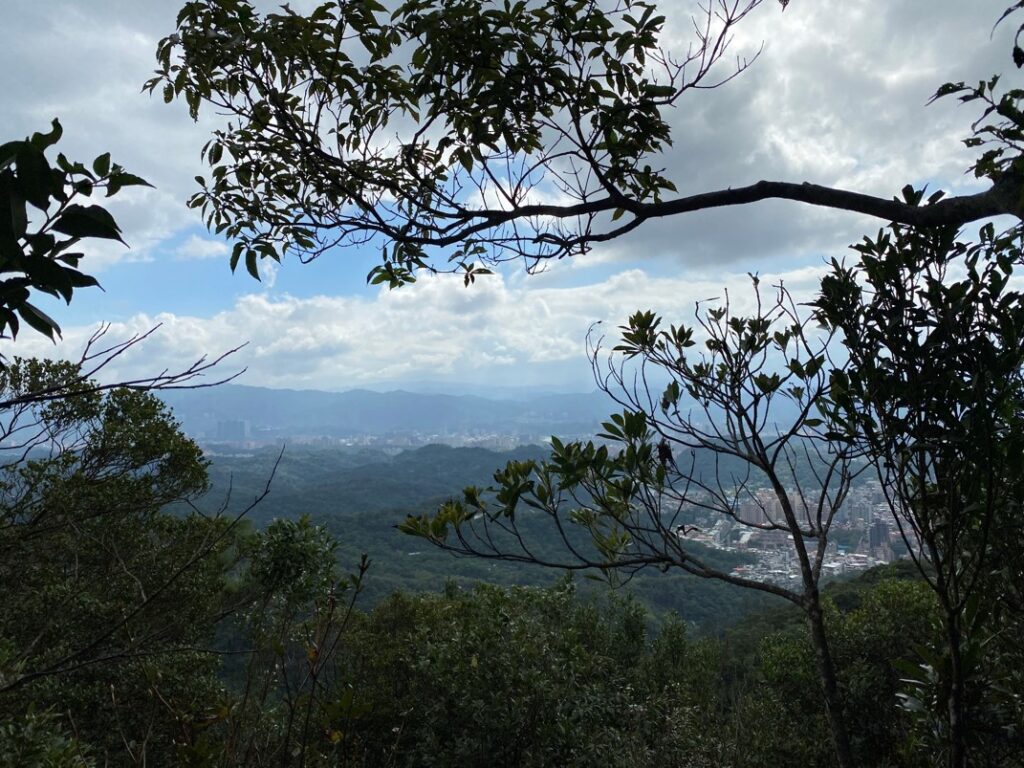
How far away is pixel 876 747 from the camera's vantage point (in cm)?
691

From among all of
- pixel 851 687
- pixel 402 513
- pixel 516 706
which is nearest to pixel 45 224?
pixel 516 706

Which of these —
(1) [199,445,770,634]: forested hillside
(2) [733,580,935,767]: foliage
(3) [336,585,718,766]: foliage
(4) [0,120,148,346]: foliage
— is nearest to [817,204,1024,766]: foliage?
(1) [199,445,770,634]: forested hillside

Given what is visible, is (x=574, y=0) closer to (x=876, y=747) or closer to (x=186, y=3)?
(x=186, y=3)

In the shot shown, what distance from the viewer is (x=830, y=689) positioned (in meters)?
1.92

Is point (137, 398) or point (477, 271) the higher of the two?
point (477, 271)

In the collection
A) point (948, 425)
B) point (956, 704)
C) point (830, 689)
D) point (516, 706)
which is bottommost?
point (516, 706)

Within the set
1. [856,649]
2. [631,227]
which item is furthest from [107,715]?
[856,649]

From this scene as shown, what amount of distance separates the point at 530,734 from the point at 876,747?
14.7 feet

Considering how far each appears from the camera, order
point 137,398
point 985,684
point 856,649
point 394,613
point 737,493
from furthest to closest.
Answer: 1. point 394,613
2. point 137,398
3. point 856,649
4. point 737,493
5. point 985,684

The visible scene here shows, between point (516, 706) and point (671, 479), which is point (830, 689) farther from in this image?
point (516, 706)

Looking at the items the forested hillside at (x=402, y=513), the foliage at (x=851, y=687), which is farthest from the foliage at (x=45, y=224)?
the foliage at (x=851, y=687)

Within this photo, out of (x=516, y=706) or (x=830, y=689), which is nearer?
(x=830, y=689)

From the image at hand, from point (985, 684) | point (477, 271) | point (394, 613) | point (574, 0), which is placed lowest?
point (394, 613)

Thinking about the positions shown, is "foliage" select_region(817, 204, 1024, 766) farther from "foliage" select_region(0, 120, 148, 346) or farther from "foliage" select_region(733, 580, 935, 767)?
"foliage" select_region(733, 580, 935, 767)
